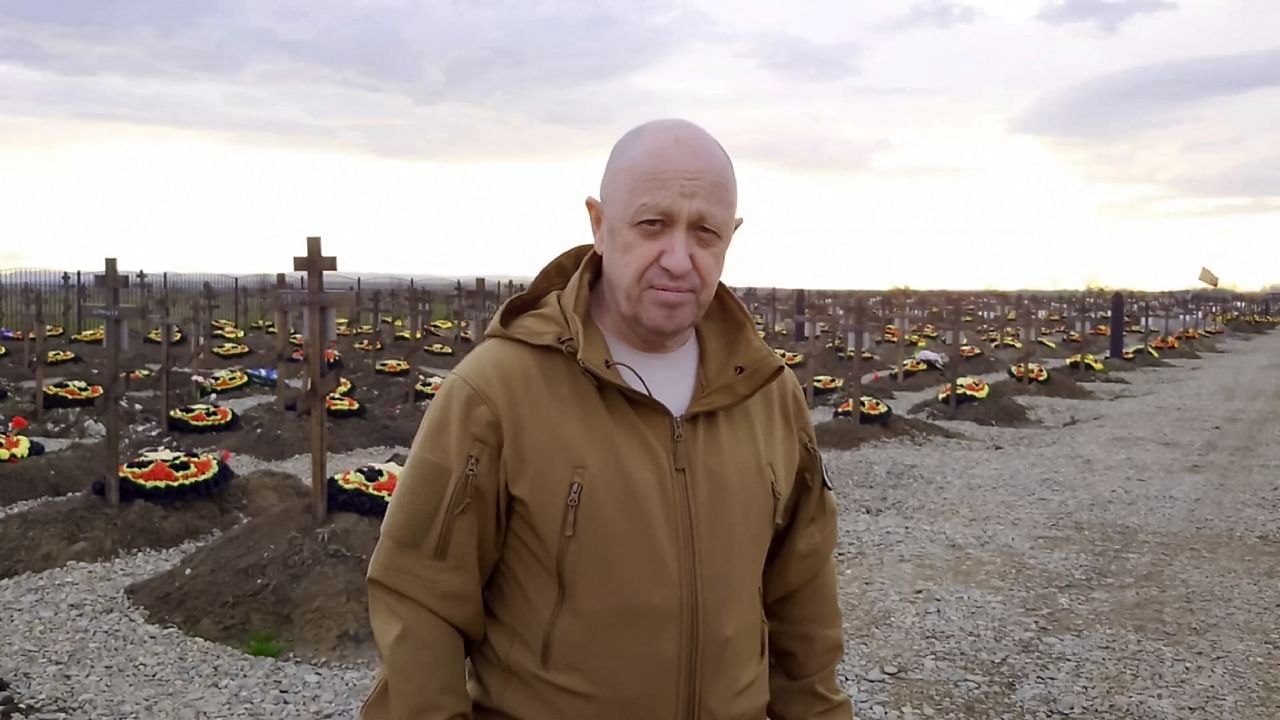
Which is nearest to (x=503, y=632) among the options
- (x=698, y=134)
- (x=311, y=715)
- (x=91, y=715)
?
(x=698, y=134)

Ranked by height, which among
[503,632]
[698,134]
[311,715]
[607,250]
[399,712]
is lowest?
[311,715]

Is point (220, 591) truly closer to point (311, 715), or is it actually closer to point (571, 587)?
point (311, 715)

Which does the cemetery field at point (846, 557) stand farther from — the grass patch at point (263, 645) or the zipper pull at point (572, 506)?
the zipper pull at point (572, 506)

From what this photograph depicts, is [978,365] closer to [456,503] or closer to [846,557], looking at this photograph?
[846,557]

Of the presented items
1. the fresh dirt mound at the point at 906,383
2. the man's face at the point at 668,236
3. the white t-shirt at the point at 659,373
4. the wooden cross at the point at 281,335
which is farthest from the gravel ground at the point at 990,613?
the fresh dirt mound at the point at 906,383

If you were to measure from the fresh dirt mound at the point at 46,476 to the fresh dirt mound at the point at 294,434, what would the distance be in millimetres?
2303

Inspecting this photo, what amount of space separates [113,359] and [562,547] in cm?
876

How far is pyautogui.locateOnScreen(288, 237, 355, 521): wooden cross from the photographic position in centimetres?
754

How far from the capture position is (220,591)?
6859 millimetres

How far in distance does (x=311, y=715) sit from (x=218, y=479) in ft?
15.6

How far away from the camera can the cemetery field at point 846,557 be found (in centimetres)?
589

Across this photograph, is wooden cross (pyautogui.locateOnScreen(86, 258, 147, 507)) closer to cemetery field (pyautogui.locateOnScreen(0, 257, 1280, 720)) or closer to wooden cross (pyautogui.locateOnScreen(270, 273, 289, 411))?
cemetery field (pyautogui.locateOnScreen(0, 257, 1280, 720))

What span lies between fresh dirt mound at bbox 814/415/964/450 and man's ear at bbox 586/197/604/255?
12.5 m

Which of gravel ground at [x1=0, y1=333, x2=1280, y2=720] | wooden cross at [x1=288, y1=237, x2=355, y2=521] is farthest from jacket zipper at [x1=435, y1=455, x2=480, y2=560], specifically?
wooden cross at [x1=288, y1=237, x2=355, y2=521]
